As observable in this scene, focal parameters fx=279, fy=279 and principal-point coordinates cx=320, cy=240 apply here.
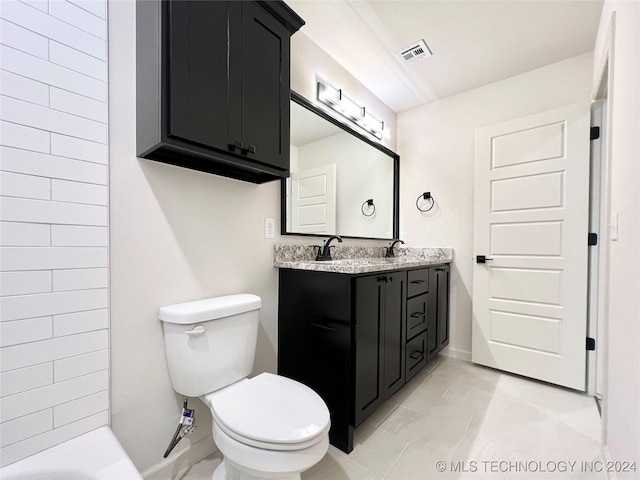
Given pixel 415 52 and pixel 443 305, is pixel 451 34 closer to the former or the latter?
pixel 415 52

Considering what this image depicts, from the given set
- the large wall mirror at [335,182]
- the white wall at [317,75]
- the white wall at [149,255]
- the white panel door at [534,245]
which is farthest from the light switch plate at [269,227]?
the white panel door at [534,245]

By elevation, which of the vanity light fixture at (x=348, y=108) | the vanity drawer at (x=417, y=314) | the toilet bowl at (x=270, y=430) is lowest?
the toilet bowl at (x=270, y=430)

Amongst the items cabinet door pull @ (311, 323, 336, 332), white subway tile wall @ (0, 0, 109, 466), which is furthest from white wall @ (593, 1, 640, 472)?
white subway tile wall @ (0, 0, 109, 466)

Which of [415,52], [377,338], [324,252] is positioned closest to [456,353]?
[377,338]

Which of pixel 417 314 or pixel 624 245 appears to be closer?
pixel 624 245

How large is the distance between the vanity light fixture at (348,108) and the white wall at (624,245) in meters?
1.45

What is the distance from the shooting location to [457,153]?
2564mm

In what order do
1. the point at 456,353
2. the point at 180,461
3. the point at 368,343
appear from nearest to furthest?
the point at 180,461, the point at 368,343, the point at 456,353

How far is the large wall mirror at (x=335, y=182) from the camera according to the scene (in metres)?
1.80

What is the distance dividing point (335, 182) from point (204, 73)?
122 cm

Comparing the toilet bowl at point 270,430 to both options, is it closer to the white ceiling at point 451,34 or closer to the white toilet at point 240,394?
the white toilet at point 240,394

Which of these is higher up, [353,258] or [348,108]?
[348,108]

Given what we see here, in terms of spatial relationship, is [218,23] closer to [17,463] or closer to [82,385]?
[82,385]

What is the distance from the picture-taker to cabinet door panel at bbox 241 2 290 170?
121 cm
